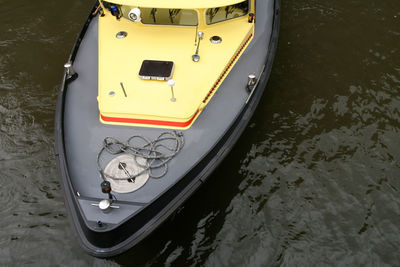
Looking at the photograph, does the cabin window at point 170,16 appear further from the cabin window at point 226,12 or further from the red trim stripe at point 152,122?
the red trim stripe at point 152,122

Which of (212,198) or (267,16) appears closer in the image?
(212,198)

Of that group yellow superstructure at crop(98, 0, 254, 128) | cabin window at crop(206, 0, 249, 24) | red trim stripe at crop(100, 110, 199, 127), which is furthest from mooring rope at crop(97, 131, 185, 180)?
cabin window at crop(206, 0, 249, 24)

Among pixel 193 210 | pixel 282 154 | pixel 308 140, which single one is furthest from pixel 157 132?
pixel 308 140

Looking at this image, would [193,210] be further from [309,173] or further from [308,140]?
[308,140]

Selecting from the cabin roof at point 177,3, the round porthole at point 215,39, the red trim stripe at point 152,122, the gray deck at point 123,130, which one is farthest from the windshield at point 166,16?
the red trim stripe at point 152,122

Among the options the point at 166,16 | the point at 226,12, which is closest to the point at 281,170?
the point at 226,12

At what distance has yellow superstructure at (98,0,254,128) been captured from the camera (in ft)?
19.2

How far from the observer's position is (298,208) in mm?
6445

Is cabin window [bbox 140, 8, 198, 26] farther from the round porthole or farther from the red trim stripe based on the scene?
the red trim stripe

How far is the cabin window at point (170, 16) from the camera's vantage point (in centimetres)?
689

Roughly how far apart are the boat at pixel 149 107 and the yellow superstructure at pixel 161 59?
2 centimetres

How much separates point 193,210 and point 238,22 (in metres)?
3.96

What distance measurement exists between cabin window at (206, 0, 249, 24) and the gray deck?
0.70 metres

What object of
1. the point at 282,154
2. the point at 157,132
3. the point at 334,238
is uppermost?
the point at 157,132
